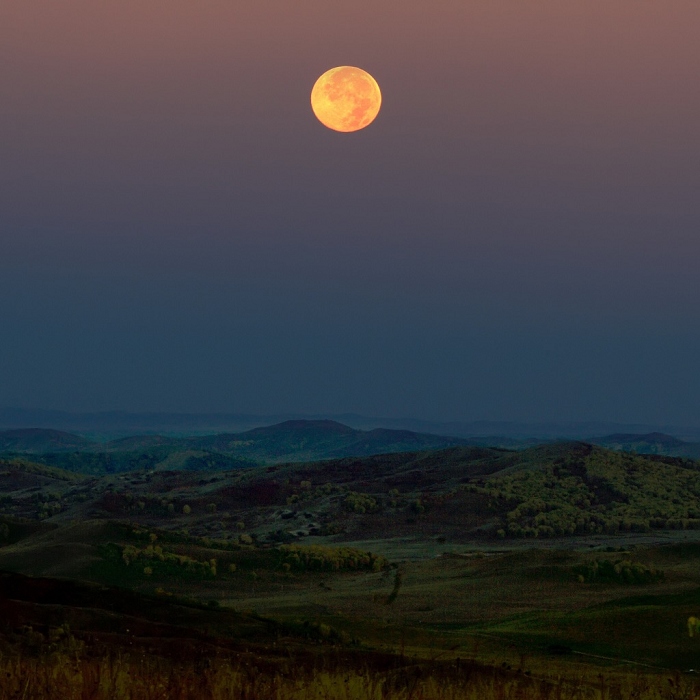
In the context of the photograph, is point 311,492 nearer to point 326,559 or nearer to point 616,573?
point 326,559

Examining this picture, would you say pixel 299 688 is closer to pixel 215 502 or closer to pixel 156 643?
pixel 156 643

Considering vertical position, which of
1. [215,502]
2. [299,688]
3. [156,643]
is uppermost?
[299,688]

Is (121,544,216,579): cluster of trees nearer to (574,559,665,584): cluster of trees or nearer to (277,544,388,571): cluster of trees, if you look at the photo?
(277,544,388,571): cluster of trees

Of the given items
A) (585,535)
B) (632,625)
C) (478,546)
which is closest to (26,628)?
(632,625)

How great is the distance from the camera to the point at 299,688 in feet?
28.0

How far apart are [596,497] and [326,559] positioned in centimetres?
3173

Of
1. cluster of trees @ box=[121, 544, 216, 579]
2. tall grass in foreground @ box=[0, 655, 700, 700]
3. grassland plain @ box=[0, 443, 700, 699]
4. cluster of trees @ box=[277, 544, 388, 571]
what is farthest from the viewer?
cluster of trees @ box=[277, 544, 388, 571]

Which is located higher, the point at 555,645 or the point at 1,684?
the point at 1,684

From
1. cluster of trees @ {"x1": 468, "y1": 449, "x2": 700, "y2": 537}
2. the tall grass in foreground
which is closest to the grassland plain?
the tall grass in foreground

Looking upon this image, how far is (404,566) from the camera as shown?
128ft

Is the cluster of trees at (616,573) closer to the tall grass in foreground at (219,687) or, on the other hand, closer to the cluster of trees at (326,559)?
the cluster of trees at (326,559)

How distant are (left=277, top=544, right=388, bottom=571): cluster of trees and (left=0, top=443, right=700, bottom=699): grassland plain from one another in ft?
0.34

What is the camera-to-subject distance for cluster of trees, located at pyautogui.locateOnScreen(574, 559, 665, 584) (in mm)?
31656

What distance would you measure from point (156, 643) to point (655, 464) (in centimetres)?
6674
